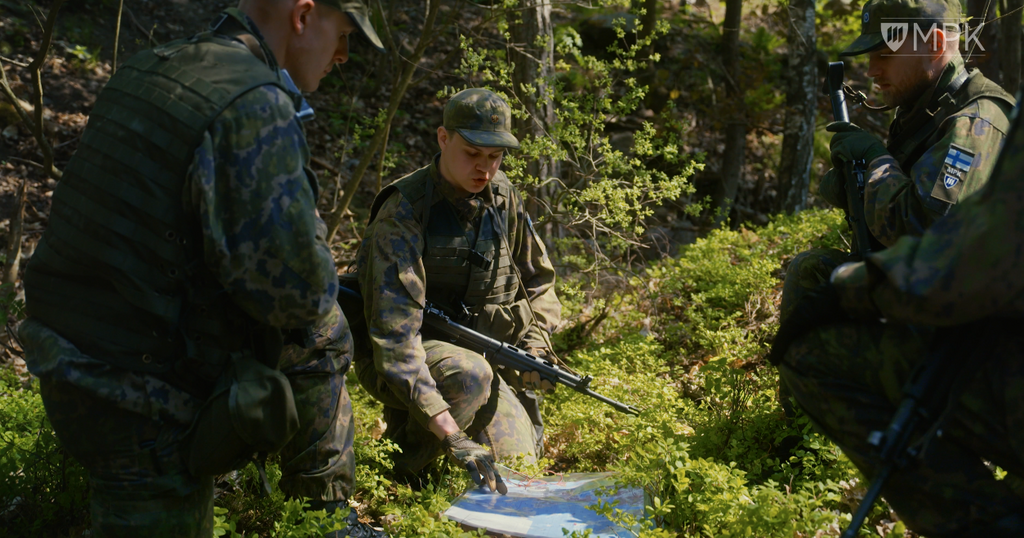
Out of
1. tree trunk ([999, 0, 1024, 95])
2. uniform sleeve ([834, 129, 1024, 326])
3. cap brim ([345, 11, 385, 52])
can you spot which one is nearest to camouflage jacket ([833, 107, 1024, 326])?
uniform sleeve ([834, 129, 1024, 326])

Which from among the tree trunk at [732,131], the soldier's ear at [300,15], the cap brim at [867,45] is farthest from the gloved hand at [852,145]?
the tree trunk at [732,131]

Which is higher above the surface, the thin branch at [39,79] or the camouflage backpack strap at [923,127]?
the camouflage backpack strap at [923,127]

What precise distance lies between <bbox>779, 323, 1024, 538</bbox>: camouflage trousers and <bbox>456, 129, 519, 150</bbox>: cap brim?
6.84 feet

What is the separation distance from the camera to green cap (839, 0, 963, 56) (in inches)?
144

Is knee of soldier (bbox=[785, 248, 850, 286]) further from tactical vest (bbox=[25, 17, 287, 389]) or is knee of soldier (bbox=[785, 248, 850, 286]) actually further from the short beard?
tactical vest (bbox=[25, 17, 287, 389])

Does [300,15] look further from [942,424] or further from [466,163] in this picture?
[942,424]

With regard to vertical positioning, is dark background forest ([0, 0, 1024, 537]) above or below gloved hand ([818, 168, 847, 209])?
below

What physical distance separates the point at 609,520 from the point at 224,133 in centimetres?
212

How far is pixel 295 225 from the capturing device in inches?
90.0

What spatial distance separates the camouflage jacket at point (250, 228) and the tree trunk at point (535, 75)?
14.1 ft

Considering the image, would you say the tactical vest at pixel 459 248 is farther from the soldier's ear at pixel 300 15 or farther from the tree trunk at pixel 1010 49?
the tree trunk at pixel 1010 49

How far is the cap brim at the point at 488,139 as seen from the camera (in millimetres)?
4016

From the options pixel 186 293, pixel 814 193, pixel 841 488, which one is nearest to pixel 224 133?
pixel 186 293

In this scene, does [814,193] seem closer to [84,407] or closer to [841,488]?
[841,488]
